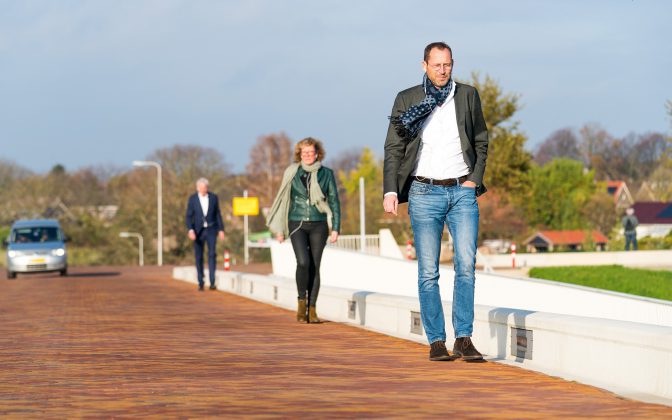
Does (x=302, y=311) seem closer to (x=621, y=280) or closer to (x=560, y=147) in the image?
(x=621, y=280)

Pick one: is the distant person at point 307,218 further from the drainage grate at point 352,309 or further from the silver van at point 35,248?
the silver van at point 35,248

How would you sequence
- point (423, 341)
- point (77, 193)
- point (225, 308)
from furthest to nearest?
point (77, 193) < point (225, 308) < point (423, 341)

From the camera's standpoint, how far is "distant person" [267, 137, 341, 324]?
47.9ft

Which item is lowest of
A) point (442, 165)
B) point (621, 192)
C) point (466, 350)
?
point (466, 350)

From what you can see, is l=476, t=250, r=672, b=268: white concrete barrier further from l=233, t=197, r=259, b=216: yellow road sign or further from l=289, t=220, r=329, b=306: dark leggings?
l=289, t=220, r=329, b=306: dark leggings

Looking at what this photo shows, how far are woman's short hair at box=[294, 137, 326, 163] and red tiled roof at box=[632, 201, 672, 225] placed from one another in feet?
422

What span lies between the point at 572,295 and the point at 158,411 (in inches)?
659

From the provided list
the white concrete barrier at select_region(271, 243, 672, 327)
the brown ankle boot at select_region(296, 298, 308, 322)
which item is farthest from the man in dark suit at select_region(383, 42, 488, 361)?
the white concrete barrier at select_region(271, 243, 672, 327)

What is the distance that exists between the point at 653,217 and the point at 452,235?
139 metres

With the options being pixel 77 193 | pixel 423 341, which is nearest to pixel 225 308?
pixel 423 341

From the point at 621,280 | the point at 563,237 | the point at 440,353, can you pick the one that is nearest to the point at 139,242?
the point at 563,237

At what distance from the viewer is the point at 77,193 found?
5162 inches

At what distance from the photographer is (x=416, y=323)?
12.3 metres

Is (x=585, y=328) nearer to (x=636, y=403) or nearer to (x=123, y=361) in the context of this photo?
(x=636, y=403)
